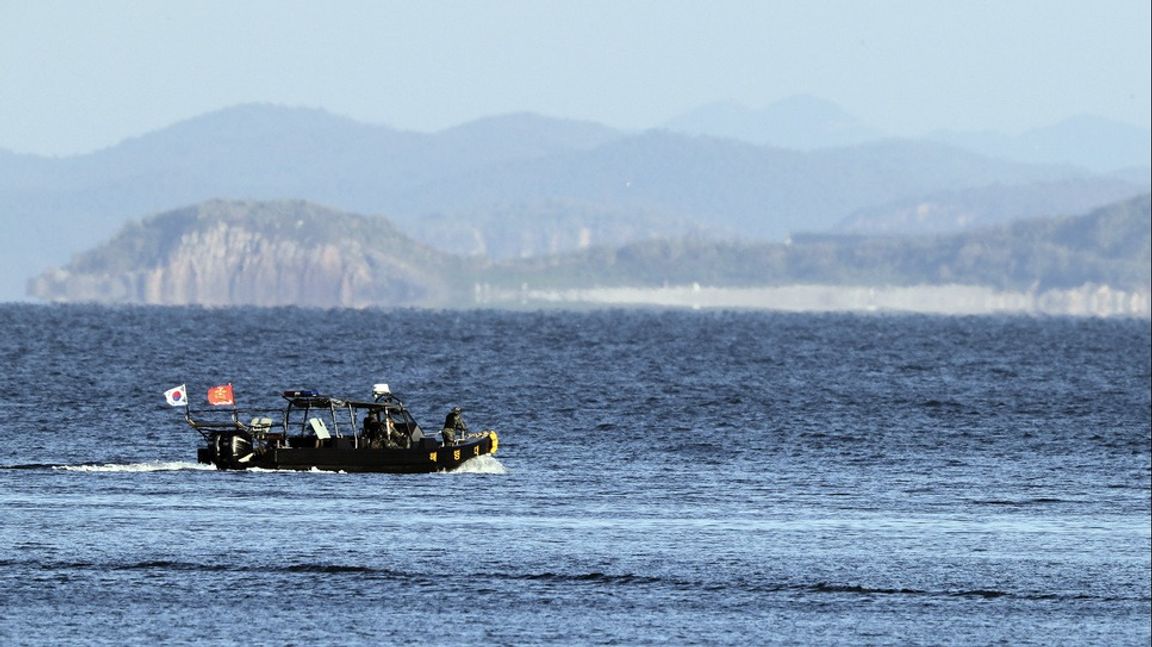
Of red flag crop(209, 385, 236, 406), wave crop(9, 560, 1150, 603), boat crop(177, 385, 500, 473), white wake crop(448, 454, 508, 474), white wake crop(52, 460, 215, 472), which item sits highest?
red flag crop(209, 385, 236, 406)

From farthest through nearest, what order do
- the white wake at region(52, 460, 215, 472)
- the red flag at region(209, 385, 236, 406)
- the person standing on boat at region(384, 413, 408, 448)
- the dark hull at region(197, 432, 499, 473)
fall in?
the person standing on boat at region(384, 413, 408, 448), the dark hull at region(197, 432, 499, 473), the red flag at region(209, 385, 236, 406), the white wake at region(52, 460, 215, 472)

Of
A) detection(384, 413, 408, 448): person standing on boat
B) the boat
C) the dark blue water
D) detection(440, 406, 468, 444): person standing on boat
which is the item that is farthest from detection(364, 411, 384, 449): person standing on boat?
detection(440, 406, 468, 444): person standing on boat

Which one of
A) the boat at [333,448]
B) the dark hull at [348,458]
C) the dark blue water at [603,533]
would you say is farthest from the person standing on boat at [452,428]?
the dark blue water at [603,533]

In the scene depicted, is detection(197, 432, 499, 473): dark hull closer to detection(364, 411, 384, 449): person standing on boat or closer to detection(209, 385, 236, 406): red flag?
detection(364, 411, 384, 449): person standing on boat

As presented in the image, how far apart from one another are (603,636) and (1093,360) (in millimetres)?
162302

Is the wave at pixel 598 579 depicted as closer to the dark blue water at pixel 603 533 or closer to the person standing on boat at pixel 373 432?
the dark blue water at pixel 603 533

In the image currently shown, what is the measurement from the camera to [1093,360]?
642ft

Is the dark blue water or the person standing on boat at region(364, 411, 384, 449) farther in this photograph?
the person standing on boat at region(364, 411, 384, 449)

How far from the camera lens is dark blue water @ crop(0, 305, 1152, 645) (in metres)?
42.7


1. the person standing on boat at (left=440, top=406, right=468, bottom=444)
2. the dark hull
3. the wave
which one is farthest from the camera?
the person standing on boat at (left=440, top=406, right=468, bottom=444)

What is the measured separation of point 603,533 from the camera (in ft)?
180

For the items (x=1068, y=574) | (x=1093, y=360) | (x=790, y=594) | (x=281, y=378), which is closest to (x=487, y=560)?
(x=790, y=594)

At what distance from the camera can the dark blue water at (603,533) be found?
42.7 m

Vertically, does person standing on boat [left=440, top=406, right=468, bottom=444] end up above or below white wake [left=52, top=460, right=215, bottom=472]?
above
